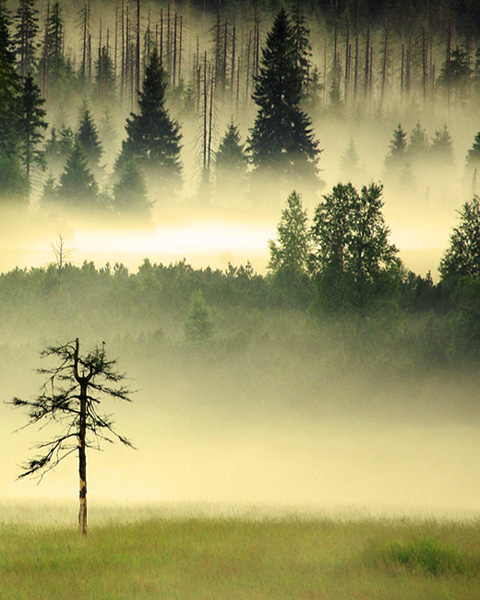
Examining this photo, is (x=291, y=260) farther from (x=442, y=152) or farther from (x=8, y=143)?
(x=442, y=152)

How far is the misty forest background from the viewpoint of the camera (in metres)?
44.0

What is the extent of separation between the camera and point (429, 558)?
61.5 ft

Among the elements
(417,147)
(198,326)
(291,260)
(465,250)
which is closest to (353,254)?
(198,326)

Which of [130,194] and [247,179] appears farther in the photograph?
[247,179]

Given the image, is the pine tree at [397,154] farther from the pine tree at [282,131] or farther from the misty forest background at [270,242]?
the pine tree at [282,131]

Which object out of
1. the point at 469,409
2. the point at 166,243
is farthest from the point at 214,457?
the point at 166,243

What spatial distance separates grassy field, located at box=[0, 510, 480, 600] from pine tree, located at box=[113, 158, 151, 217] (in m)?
57.7

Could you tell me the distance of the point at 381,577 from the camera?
1778cm

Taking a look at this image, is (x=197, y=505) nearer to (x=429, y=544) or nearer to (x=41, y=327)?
(x=429, y=544)

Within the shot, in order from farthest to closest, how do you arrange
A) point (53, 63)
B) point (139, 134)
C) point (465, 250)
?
point (53, 63) → point (139, 134) → point (465, 250)

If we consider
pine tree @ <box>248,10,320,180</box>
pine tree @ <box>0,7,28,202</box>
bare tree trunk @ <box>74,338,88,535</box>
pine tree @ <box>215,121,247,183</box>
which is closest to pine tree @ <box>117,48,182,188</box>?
pine tree @ <box>215,121,247,183</box>

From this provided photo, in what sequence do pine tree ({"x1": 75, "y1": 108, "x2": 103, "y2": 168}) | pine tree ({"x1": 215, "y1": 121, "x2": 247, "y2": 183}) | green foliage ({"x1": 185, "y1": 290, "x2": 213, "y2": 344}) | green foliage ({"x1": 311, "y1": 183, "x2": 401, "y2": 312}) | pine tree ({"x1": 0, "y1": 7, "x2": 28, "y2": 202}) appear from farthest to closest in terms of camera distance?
pine tree ({"x1": 75, "y1": 108, "x2": 103, "y2": 168}), pine tree ({"x1": 215, "y1": 121, "x2": 247, "y2": 183}), pine tree ({"x1": 0, "y1": 7, "x2": 28, "y2": 202}), green foliage ({"x1": 185, "y1": 290, "x2": 213, "y2": 344}), green foliage ({"x1": 311, "y1": 183, "x2": 401, "y2": 312})

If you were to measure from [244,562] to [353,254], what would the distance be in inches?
1051

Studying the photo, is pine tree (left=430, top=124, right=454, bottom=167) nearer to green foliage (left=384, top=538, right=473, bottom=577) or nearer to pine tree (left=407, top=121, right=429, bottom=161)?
pine tree (left=407, top=121, right=429, bottom=161)
